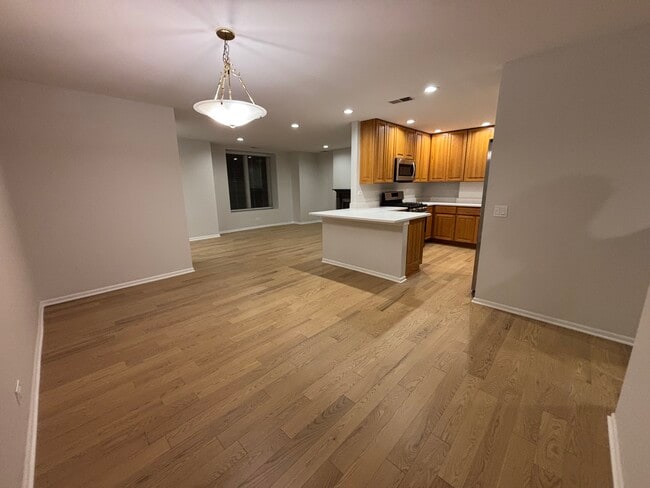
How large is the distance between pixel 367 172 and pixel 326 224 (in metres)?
1.23

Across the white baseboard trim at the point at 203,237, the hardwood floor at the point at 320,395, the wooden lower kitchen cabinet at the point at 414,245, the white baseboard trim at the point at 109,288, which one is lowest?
the hardwood floor at the point at 320,395

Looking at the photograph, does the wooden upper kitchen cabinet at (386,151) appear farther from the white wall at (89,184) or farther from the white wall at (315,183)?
the white wall at (315,183)

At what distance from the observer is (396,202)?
18.7 feet

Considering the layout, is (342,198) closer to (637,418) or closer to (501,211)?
(501,211)

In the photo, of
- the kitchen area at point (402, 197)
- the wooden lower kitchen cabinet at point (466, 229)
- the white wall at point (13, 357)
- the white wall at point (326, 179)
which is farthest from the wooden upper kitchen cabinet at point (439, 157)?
the white wall at point (13, 357)

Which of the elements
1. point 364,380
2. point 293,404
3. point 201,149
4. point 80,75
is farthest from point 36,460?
point 201,149

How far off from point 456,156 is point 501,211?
138 inches

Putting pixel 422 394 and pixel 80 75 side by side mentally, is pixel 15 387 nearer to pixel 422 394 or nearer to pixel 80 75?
pixel 422 394

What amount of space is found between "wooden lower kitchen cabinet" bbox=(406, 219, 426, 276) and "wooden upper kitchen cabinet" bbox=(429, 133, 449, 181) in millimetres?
2550

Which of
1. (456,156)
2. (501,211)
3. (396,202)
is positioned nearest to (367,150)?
(396,202)

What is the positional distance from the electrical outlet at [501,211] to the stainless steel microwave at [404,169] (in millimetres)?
2600

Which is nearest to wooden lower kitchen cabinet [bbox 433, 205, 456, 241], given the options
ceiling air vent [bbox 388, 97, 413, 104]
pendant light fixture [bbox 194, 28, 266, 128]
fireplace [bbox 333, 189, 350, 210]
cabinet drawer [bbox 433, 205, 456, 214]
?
cabinet drawer [bbox 433, 205, 456, 214]

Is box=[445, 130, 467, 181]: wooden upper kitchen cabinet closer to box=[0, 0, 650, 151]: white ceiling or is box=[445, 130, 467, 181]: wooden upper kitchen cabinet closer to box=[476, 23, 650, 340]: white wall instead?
box=[0, 0, 650, 151]: white ceiling

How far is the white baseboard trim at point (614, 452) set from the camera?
3.96ft
